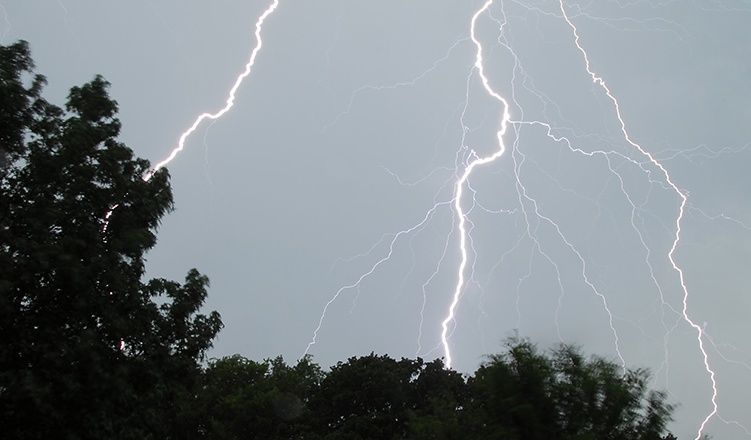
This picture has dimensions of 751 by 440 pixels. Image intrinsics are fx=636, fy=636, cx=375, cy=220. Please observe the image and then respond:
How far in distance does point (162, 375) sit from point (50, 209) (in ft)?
8.26

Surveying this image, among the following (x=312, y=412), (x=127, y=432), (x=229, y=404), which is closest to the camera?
(x=127, y=432)

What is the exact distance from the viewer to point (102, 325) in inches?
303

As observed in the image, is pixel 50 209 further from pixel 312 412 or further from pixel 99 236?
pixel 312 412

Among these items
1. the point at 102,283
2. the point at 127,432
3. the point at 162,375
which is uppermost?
the point at 102,283

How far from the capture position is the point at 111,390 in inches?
291

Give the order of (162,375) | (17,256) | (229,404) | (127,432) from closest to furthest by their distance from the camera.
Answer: (17,256) < (127,432) < (162,375) < (229,404)

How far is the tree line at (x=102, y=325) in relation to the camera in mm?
7008

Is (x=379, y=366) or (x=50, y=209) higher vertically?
(x=379, y=366)

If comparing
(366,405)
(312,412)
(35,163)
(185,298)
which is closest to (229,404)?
(312,412)

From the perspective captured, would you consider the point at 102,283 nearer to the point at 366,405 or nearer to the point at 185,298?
the point at 185,298

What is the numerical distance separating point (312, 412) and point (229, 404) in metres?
3.40

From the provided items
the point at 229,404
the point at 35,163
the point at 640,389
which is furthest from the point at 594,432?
the point at 229,404

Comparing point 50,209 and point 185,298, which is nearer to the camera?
point 50,209

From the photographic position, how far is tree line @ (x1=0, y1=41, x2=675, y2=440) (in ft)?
23.0
